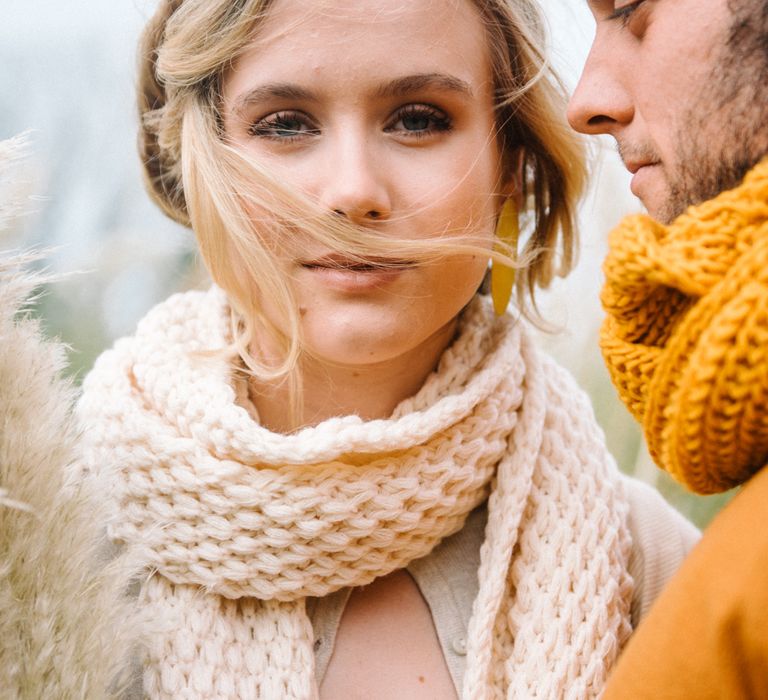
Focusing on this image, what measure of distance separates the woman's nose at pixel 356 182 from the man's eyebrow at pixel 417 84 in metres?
0.06

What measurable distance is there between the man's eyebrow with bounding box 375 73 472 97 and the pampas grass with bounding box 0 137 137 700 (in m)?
0.43

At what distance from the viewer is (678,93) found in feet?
2.65

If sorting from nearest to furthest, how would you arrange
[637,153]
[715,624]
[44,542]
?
[715,624], [44,542], [637,153]

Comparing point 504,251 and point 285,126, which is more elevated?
point 285,126

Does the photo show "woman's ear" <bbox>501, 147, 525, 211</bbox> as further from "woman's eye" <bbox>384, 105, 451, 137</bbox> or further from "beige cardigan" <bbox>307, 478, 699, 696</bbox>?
"beige cardigan" <bbox>307, 478, 699, 696</bbox>

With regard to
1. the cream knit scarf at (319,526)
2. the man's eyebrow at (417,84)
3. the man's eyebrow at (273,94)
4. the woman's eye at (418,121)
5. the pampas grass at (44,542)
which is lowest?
the cream knit scarf at (319,526)

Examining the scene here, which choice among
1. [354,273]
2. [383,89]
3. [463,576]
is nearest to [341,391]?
[354,273]

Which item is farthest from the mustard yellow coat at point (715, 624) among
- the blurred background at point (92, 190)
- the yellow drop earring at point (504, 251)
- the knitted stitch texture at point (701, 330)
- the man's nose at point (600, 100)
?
the blurred background at point (92, 190)

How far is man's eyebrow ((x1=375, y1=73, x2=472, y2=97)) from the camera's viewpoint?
973mm

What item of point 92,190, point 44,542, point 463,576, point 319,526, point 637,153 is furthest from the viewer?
point 92,190

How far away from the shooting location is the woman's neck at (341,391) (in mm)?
1117

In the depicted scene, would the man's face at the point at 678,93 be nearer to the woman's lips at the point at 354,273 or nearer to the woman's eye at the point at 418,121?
the woman's eye at the point at 418,121

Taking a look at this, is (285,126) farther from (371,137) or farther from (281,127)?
(371,137)

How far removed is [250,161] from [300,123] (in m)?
0.08
